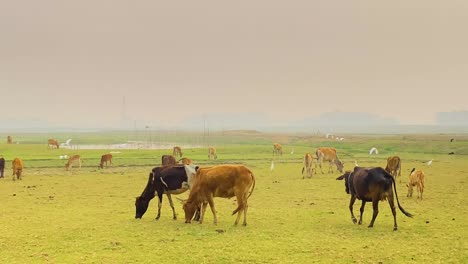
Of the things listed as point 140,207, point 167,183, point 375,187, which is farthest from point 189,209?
point 375,187

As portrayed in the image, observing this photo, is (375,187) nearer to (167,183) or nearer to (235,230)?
(235,230)

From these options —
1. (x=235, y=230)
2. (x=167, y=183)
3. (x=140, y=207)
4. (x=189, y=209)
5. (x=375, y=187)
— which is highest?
(x=375, y=187)

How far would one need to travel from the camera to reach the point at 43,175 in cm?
3944

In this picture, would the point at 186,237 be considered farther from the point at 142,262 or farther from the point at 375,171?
the point at 375,171

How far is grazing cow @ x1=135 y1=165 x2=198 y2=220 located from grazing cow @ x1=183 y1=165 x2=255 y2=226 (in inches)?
61.1

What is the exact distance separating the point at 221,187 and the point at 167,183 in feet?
10.1

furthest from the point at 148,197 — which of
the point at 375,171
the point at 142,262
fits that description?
the point at 375,171

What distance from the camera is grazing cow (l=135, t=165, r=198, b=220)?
19609mm

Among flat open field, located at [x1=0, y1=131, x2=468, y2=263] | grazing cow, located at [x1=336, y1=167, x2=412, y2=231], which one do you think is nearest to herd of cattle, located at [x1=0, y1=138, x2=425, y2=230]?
grazing cow, located at [x1=336, y1=167, x2=412, y2=231]

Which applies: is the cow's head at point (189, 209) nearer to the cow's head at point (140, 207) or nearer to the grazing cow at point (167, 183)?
the grazing cow at point (167, 183)

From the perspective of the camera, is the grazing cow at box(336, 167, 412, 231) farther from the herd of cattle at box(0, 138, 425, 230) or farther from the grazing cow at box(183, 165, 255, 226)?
the grazing cow at box(183, 165, 255, 226)

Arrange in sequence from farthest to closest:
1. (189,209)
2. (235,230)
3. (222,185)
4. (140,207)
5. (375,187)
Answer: (140,207) → (189,209) → (222,185) → (375,187) → (235,230)

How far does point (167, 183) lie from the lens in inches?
780

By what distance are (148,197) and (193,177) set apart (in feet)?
7.54
